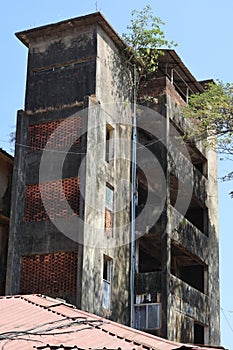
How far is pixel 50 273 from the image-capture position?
21734 mm

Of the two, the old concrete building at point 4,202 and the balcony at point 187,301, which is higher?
the old concrete building at point 4,202

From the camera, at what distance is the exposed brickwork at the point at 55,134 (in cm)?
2294

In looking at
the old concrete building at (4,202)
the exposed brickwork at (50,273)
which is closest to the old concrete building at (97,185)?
the exposed brickwork at (50,273)

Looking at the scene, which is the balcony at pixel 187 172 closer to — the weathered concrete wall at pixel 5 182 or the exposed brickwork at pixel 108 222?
the exposed brickwork at pixel 108 222

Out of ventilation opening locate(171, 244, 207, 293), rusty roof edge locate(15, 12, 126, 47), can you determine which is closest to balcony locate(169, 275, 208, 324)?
ventilation opening locate(171, 244, 207, 293)

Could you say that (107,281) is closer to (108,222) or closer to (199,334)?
(108,222)

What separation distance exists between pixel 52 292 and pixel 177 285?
16.3 ft

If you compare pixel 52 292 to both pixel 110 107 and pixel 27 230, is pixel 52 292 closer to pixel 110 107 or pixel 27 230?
pixel 27 230

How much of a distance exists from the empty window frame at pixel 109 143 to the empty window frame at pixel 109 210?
3.50 feet

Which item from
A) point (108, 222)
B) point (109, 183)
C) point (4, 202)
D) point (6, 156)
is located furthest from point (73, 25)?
point (108, 222)

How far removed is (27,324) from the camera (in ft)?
39.2

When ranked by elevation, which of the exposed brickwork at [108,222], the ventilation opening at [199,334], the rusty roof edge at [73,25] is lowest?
the ventilation opening at [199,334]

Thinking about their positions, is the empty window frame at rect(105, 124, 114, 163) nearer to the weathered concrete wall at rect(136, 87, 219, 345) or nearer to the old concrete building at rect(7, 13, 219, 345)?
the old concrete building at rect(7, 13, 219, 345)

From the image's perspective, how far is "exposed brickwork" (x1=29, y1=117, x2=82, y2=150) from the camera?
22.9m
